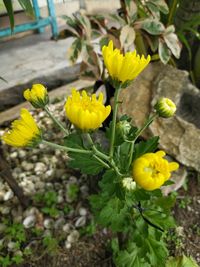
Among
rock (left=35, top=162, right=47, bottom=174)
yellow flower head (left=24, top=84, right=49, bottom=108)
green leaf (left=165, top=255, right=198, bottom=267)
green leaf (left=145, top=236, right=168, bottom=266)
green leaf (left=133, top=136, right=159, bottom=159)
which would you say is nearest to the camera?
yellow flower head (left=24, top=84, right=49, bottom=108)

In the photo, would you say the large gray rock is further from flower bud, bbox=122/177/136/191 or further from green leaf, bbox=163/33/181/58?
flower bud, bbox=122/177/136/191

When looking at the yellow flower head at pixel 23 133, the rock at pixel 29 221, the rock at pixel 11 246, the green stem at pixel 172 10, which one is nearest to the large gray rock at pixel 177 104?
the green stem at pixel 172 10

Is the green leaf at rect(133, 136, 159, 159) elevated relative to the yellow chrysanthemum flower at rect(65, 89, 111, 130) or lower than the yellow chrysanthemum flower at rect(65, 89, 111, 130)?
lower

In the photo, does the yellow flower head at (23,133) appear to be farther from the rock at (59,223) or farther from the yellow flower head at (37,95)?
the rock at (59,223)

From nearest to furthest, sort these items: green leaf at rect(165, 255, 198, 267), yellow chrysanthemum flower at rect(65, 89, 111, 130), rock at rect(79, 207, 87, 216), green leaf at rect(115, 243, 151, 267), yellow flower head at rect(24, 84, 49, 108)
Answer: yellow chrysanthemum flower at rect(65, 89, 111, 130) < yellow flower head at rect(24, 84, 49, 108) < green leaf at rect(115, 243, 151, 267) < green leaf at rect(165, 255, 198, 267) < rock at rect(79, 207, 87, 216)

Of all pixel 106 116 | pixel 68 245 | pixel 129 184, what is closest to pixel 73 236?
pixel 68 245

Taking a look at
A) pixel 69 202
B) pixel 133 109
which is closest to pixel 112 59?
pixel 133 109

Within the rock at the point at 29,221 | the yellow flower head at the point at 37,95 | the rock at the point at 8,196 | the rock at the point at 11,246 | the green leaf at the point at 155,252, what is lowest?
the rock at the point at 11,246

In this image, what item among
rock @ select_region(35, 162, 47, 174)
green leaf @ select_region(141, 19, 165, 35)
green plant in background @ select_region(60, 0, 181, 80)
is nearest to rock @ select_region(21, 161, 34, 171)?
rock @ select_region(35, 162, 47, 174)

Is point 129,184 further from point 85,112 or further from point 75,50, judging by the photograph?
point 75,50
